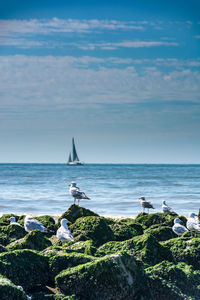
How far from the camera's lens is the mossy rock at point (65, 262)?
5613 millimetres

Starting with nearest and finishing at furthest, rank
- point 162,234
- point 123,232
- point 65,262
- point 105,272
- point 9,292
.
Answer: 1. point 9,292
2. point 105,272
3. point 65,262
4. point 162,234
5. point 123,232

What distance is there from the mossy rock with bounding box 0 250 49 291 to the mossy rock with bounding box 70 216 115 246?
2282mm

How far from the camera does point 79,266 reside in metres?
5.19

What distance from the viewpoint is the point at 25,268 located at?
543 cm

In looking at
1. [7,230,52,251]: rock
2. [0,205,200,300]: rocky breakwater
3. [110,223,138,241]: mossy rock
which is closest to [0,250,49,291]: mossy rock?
[0,205,200,300]: rocky breakwater

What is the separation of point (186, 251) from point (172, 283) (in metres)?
Result: 1.47

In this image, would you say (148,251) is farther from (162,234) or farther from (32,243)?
(162,234)

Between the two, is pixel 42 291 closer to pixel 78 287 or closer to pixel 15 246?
pixel 78 287

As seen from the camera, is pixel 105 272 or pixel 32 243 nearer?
pixel 105 272

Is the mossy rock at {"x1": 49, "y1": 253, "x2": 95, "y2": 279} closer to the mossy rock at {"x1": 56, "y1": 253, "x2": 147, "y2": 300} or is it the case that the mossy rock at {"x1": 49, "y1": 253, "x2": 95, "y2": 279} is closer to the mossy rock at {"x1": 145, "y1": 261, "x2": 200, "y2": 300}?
the mossy rock at {"x1": 56, "y1": 253, "x2": 147, "y2": 300}

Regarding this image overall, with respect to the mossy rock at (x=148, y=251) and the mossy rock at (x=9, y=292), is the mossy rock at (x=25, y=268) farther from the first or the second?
the mossy rock at (x=148, y=251)

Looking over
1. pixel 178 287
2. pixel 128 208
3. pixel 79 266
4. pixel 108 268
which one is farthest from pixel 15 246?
pixel 128 208

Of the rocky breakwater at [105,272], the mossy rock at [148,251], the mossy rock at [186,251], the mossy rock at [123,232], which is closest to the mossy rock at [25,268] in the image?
the rocky breakwater at [105,272]

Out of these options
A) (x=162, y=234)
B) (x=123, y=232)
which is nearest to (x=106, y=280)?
(x=162, y=234)
